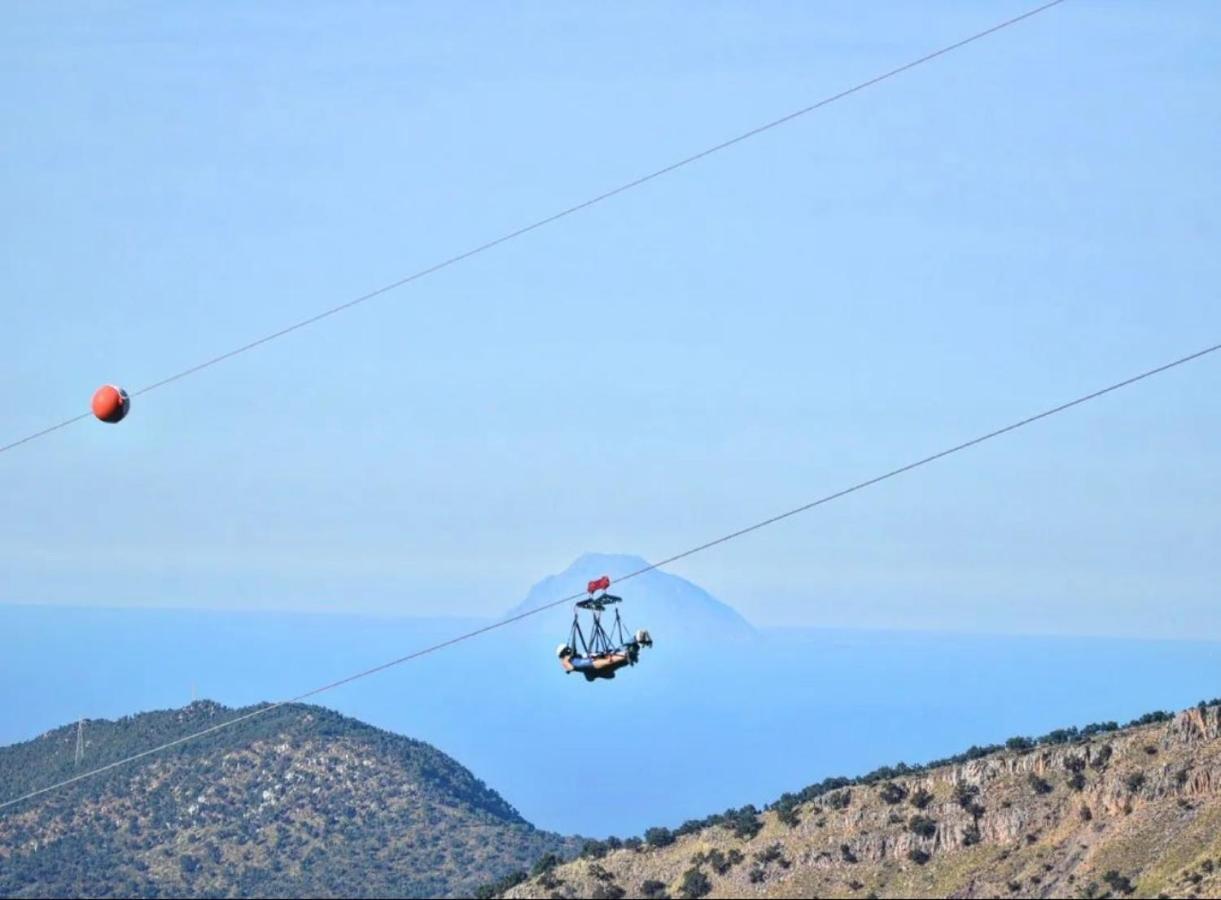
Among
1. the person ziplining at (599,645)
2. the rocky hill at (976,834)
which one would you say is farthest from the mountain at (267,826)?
the person ziplining at (599,645)

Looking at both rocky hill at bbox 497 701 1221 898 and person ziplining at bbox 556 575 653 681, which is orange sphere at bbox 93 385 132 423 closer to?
person ziplining at bbox 556 575 653 681

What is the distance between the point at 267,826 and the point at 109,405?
104590 millimetres

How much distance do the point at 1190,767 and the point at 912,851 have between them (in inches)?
567

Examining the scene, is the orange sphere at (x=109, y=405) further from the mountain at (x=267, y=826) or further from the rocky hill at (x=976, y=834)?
the mountain at (x=267, y=826)

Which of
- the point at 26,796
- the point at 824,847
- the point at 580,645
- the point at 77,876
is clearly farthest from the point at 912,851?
the point at 26,796

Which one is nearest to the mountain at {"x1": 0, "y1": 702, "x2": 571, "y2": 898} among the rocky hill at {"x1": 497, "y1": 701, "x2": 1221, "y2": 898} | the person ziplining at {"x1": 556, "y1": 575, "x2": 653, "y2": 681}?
the rocky hill at {"x1": 497, "y1": 701, "x2": 1221, "y2": 898}

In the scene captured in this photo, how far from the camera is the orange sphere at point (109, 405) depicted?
75.8 meters

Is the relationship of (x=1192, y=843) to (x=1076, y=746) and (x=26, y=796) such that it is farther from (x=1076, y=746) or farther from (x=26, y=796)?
(x=26, y=796)

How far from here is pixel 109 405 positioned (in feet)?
249

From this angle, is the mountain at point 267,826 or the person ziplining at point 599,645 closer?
the person ziplining at point 599,645

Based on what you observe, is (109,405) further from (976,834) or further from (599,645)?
(976,834)

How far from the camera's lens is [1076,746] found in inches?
5359

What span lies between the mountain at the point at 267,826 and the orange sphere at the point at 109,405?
86352 millimetres

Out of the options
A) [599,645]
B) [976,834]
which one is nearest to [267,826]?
[976,834]
